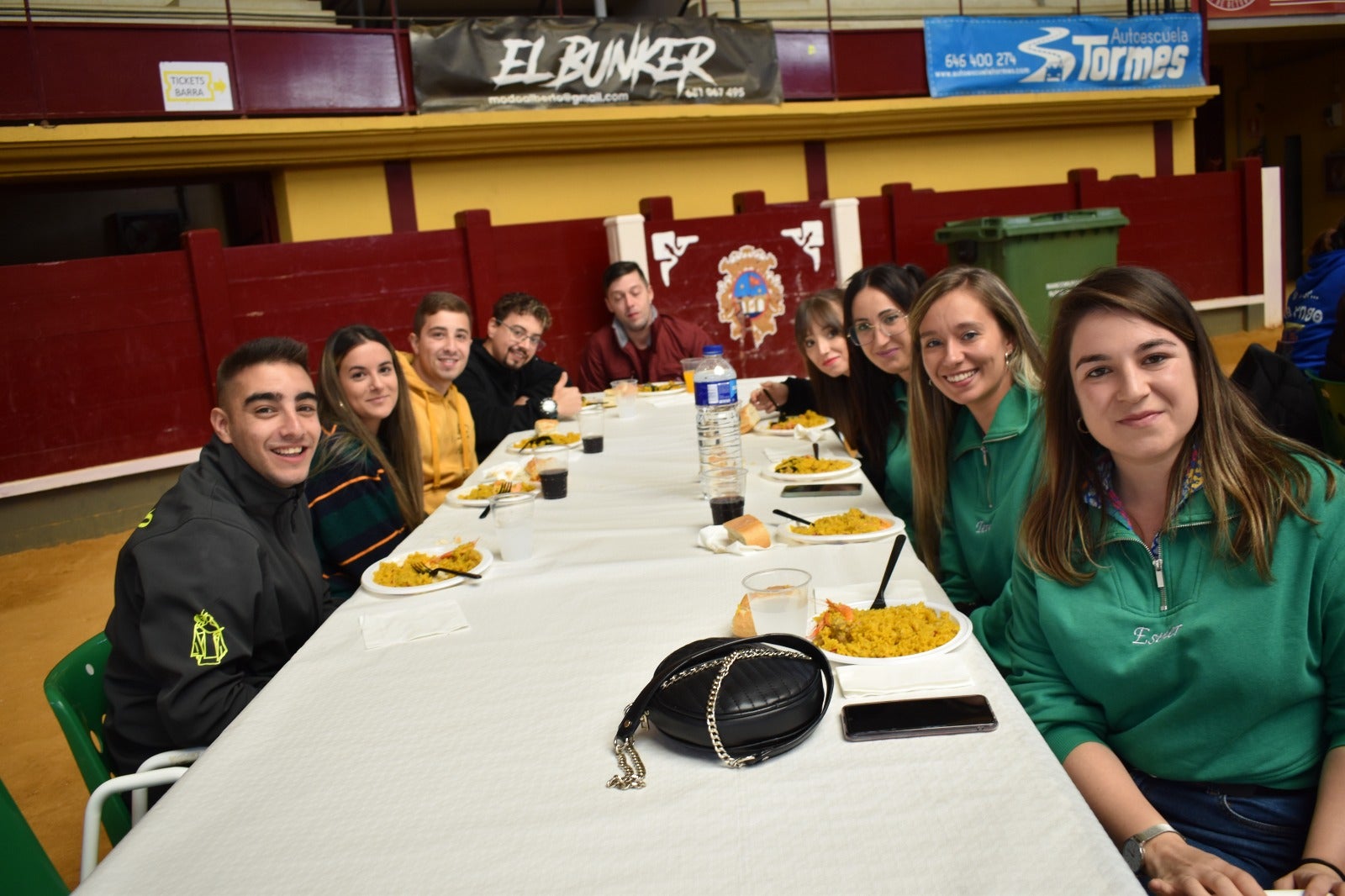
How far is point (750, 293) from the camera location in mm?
8078

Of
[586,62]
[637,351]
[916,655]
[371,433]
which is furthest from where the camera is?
[586,62]

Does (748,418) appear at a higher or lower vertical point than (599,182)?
lower

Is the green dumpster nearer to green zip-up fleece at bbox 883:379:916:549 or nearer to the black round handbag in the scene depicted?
green zip-up fleece at bbox 883:379:916:549

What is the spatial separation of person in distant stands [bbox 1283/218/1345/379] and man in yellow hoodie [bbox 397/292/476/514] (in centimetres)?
332

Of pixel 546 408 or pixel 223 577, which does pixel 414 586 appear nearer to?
pixel 223 577

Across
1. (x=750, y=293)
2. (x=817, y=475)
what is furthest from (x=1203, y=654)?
(x=750, y=293)

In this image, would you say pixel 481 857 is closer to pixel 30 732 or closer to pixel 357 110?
pixel 30 732

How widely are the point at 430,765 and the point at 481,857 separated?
0.23m

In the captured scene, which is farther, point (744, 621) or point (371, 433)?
point (371, 433)

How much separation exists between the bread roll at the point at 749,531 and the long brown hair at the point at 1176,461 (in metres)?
0.57

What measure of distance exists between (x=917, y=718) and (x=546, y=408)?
2964mm

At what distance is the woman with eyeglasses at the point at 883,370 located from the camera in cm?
277

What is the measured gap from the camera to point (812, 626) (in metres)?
1.54

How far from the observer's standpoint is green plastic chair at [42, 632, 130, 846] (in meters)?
1.68
